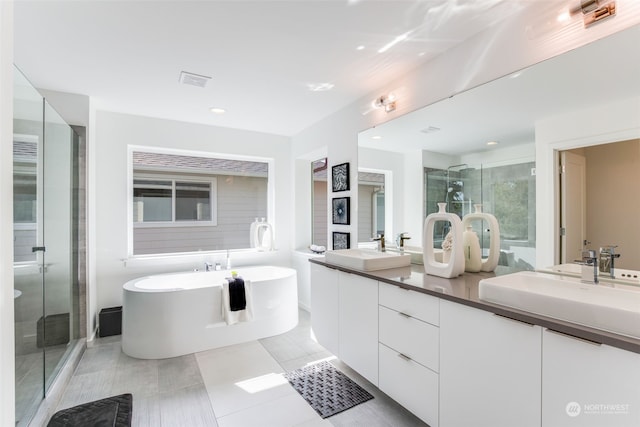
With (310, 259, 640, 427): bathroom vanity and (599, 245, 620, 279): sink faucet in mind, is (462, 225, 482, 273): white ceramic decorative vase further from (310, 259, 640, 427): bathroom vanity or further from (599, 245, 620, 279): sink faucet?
(599, 245, 620, 279): sink faucet

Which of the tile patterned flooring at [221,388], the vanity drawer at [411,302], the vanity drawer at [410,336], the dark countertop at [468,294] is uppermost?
the dark countertop at [468,294]

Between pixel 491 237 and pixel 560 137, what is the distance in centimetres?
70

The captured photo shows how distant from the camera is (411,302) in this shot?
1748 millimetres

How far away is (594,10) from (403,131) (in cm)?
129

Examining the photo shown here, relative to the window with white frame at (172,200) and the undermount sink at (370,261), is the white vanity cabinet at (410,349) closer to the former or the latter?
the undermount sink at (370,261)

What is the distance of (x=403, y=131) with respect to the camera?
2.53 meters

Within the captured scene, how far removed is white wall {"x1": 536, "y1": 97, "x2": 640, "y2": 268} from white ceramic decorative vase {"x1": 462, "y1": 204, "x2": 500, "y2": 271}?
25 cm

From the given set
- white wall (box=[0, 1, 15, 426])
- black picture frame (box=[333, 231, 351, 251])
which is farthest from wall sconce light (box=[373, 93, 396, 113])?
white wall (box=[0, 1, 15, 426])

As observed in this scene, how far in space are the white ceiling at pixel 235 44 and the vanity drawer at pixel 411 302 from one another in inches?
63.5

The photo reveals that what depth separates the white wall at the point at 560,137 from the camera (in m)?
1.40

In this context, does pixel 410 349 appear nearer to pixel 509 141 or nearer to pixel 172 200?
pixel 509 141

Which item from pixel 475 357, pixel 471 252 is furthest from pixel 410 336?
pixel 471 252

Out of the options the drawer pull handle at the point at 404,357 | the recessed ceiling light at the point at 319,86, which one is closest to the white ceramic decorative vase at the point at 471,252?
the drawer pull handle at the point at 404,357

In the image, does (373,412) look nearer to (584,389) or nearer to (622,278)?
(584,389)
